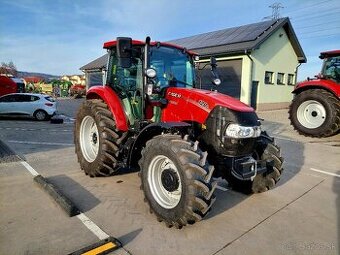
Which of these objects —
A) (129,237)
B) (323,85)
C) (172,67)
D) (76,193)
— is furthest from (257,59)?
(129,237)

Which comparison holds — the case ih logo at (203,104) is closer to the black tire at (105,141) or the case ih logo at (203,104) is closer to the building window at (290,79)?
the black tire at (105,141)

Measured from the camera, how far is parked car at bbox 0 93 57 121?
13328 millimetres

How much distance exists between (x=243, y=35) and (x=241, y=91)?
168 inches

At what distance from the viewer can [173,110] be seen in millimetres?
4227

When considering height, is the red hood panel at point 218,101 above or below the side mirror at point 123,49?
below

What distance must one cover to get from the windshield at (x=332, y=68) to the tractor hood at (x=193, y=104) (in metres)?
6.98

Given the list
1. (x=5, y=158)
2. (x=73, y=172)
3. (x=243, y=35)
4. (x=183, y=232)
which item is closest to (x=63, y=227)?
(x=183, y=232)

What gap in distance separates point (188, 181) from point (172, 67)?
7.26ft

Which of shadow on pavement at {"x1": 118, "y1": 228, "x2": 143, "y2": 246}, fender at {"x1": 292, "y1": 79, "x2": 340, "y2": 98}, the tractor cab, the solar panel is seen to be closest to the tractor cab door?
the tractor cab

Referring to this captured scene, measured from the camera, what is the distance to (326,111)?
29.9 feet

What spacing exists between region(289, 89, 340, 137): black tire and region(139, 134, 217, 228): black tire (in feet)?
24.6

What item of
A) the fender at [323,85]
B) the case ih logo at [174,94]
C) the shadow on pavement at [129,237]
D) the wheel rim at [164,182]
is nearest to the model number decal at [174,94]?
the case ih logo at [174,94]

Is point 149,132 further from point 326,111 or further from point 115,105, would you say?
point 326,111

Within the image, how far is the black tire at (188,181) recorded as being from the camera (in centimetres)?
308
